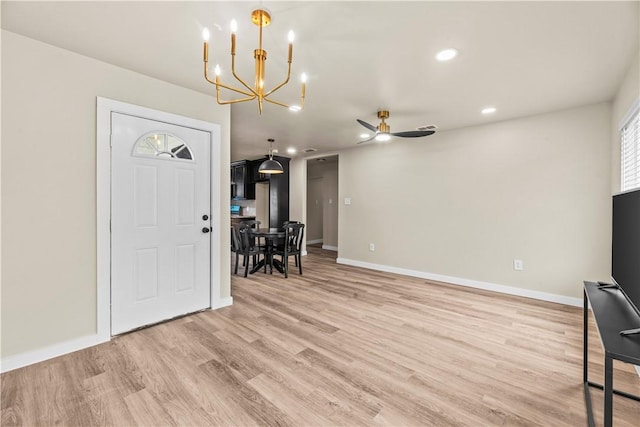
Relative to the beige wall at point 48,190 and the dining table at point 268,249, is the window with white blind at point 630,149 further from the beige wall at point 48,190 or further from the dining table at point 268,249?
the beige wall at point 48,190

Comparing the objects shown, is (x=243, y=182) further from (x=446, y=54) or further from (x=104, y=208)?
(x=446, y=54)

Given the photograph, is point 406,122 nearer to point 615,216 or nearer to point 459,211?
point 459,211

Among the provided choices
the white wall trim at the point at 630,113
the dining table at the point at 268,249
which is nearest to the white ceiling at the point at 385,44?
the white wall trim at the point at 630,113

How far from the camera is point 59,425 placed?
4.96 ft

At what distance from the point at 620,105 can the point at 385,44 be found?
2.56 meters

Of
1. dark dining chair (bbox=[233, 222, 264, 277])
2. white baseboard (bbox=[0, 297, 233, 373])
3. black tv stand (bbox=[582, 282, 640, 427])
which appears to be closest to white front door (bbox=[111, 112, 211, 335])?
white baseboard (bbox=[0, 297, 233, 373])

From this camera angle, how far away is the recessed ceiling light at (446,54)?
218 centimetres

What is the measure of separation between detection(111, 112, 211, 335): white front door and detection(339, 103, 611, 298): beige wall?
3.24m

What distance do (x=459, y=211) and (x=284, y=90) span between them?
312 cm

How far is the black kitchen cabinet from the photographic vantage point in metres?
7.55

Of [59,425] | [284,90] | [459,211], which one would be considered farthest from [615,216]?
[59,425]

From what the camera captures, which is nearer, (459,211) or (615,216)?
(615,216)

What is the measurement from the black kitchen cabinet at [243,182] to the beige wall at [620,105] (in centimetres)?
674

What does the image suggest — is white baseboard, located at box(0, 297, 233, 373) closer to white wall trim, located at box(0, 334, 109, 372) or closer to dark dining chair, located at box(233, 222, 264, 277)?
white wall trim, located at box(0, 334, 109, 372)
